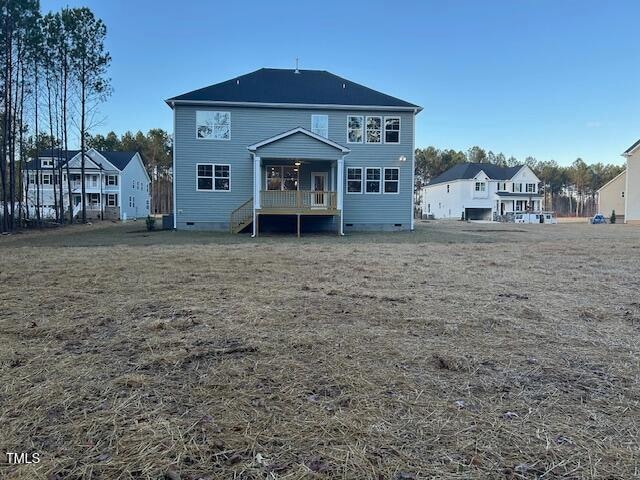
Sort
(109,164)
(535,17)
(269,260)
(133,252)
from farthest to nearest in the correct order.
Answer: (109,164) → (535,17) → (133,252) → (269,260)

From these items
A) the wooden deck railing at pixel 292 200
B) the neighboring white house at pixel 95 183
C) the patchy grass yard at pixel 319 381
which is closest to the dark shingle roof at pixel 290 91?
the wooden deck railing at pixel 292 200

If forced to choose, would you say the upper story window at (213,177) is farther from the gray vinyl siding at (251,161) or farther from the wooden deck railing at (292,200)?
the wooden deck railing at (292,200)

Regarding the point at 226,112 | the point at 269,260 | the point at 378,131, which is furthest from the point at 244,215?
the point at 269,260

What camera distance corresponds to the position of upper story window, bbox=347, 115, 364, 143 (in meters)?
20.1

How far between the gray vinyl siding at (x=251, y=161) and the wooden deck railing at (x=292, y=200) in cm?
195

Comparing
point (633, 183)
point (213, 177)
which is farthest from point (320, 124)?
point (633, 183)

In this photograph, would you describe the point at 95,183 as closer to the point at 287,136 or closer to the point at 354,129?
the point at 287,136

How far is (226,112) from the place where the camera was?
1944 cm

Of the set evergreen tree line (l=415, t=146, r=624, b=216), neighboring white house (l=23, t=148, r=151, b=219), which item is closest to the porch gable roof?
neighboring white house (l=23, t=148, r=151, b=219)

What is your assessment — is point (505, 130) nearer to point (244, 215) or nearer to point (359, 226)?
point (359, 226)

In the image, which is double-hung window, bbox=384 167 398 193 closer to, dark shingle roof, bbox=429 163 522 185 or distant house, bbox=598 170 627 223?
dark shingle roof, bbox=429 163 522 185

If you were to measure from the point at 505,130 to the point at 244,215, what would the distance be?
1349 inches

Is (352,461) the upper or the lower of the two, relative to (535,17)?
lower

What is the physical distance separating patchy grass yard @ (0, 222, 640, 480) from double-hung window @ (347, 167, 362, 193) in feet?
46.9
